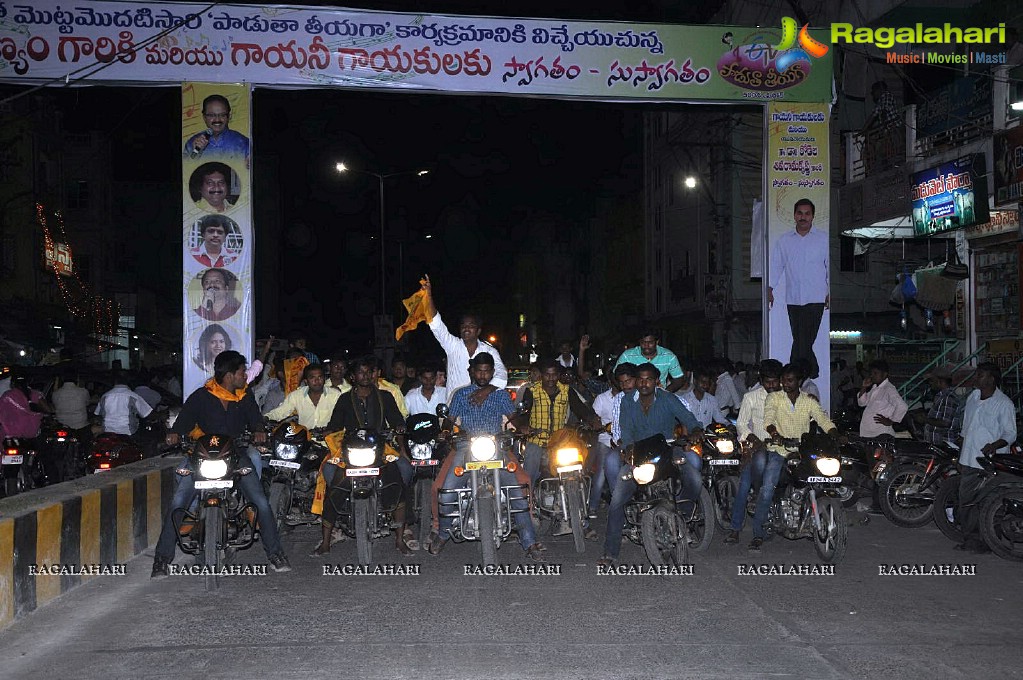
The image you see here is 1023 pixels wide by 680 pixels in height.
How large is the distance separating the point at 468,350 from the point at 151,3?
752cm

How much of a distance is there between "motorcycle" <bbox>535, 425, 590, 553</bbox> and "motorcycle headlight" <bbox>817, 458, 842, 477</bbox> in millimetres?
2210

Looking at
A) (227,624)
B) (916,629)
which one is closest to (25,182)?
(227,624)

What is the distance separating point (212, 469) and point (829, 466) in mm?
5317

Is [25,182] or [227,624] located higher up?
[25,182]

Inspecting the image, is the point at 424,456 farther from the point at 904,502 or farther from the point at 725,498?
the point at 904,502

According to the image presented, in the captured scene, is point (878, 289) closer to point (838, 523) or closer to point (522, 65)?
point (522, 65)

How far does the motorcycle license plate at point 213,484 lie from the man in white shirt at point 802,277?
10007 millimetres

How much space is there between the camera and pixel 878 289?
36.8 m

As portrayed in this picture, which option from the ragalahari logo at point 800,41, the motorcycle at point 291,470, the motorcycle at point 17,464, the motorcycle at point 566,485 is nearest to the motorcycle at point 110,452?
the motorcycle at point 17,464

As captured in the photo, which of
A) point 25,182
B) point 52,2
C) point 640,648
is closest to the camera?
point 640,648

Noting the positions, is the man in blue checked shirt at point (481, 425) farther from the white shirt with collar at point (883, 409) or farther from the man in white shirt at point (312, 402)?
the white shirt with collar at point (883, 409)

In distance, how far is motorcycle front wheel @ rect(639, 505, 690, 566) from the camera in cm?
888

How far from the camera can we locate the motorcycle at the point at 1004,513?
9.37 meters

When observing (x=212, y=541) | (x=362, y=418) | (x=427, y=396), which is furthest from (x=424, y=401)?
(x=212, y=541)
